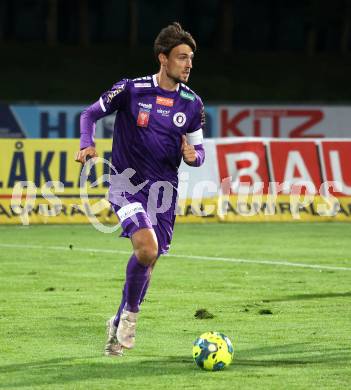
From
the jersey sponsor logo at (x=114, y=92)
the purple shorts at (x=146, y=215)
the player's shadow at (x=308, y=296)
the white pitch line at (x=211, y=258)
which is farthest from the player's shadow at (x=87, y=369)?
the white pitch line at (x=211, y=258)

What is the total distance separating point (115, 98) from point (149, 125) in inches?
13.2

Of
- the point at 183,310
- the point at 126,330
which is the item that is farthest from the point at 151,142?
the point at 183,310

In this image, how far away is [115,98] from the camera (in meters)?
10.4

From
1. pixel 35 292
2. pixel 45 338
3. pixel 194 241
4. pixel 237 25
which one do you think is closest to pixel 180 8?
pixel 237 25

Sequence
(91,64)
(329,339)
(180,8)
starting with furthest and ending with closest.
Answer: (180,8), (91,64), (329,339)

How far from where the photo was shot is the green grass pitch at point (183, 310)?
917 centimetres

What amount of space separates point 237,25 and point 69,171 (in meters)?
29.3

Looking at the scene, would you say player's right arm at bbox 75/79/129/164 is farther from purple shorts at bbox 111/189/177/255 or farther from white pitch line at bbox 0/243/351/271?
white pitch line at bbox 0/243/351/271

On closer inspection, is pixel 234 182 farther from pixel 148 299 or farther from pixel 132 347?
pixel 132 347

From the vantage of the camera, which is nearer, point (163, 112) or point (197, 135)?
point (163, 112)

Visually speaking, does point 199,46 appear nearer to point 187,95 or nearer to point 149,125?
point 187,95

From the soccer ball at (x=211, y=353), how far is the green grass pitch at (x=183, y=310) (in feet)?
0.26

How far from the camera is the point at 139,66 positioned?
47781 mm

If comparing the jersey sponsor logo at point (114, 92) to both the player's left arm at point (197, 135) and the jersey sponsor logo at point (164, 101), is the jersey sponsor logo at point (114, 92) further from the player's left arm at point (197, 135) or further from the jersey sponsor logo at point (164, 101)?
the player's left arm at point (197, 135)
